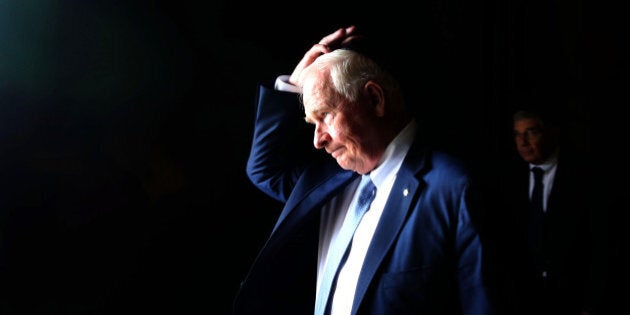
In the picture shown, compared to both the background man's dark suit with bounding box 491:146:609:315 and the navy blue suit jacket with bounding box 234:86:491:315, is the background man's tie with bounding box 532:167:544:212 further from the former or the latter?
the navy blue suit jacket with bounding box 234:86:491:315

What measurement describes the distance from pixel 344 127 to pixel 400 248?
33 centimetres

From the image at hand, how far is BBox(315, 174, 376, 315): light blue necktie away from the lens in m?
1.27

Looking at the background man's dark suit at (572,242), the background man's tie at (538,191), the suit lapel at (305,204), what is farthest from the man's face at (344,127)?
the background man's tie at (538,191)

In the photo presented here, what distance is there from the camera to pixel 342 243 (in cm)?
129

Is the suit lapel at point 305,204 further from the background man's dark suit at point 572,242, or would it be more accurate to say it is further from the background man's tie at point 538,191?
the background man's tie at point 538,191

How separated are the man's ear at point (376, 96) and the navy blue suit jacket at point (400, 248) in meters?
0.13

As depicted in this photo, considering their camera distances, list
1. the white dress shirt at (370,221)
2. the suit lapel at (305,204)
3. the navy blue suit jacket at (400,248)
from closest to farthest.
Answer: the navy blue suit jacket at (400,248) < the white dress shirt at (370,221) < the suit lapel at (305,204)

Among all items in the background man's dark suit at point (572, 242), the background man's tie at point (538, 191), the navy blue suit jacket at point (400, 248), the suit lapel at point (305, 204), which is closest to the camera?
the navy blue suit jacket at point (400, 248)

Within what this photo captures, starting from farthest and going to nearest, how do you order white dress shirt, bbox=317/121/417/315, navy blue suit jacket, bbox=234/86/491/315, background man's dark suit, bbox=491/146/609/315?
background man's dark suit, bbox=491/146/609/315
white dress shirt, bbox=317/121/417/315
navy blue suit jacket, bbox=234/86/491/315

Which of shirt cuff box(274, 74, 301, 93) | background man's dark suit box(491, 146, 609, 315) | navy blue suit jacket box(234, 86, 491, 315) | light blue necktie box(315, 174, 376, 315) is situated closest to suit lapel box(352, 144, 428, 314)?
navy blue suit jacket box(234, 86, 491, 315)

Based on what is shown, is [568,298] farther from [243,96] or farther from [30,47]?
[30,47]

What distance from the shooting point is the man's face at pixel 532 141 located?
2.56 meters

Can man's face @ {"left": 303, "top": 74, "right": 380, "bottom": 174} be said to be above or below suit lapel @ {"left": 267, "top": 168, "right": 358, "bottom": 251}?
above

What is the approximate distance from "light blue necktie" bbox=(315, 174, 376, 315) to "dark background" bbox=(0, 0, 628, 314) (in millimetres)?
336
